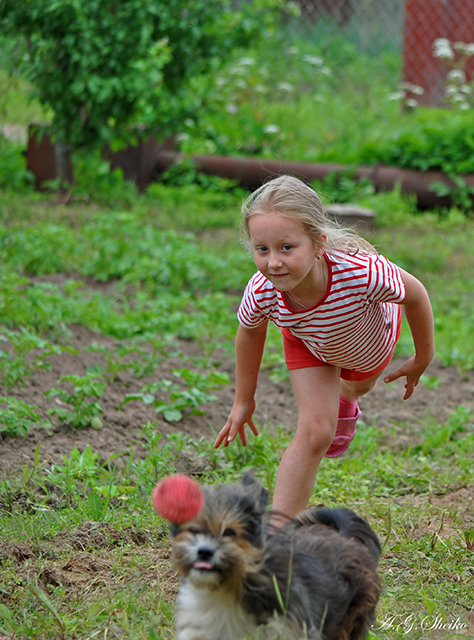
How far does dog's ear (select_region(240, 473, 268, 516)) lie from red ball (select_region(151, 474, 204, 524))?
0.13 meters

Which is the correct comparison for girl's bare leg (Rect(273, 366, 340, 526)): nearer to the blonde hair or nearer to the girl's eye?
the blonde hair

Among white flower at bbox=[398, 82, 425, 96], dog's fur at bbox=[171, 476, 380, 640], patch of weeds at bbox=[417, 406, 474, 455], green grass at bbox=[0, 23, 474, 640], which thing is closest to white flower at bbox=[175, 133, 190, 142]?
green grass at bbox=[0, 23, 474, 640]

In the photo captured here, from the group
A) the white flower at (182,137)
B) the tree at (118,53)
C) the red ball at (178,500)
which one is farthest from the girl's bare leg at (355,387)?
the white flower at (182,137)

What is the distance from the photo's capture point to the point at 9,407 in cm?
350

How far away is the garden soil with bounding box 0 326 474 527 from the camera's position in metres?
3.41

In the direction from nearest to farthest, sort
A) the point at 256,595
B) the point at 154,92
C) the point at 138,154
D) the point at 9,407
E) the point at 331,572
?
1. the point at 256,595
2. the point at 331,572
3. the point at 9,407
4. the point at 154,92
5. the point at 138,154

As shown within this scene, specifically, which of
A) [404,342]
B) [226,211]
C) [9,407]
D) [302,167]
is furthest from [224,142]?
[9,407]

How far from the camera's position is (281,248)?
8.25 ft

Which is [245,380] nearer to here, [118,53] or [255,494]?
[255,494]

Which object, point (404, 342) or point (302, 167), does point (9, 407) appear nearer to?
point (404, 342)

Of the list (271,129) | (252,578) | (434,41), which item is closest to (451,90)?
(434,41)

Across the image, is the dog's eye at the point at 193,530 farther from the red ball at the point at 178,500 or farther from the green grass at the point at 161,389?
the green grass at the point at 161,389

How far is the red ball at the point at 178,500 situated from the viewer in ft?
5.58

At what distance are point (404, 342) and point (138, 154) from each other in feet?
17.3
